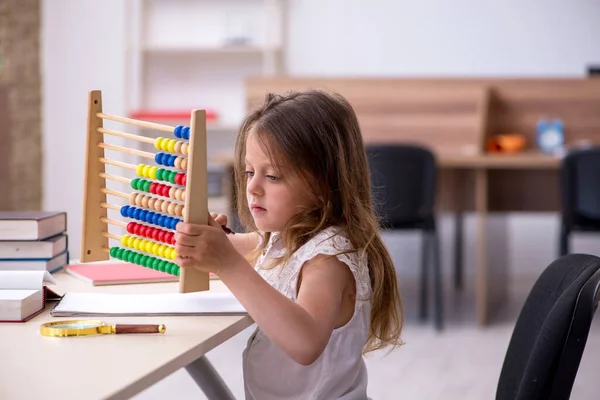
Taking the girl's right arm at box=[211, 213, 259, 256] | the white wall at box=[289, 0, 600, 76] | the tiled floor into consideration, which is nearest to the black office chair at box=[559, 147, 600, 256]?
the tiled floor

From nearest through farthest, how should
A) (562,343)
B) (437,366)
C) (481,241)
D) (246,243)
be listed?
1. (562,343)
2. (246,243)
3. (437,366)
4. (481,241)

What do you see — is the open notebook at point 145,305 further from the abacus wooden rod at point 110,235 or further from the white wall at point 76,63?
the white wall at point 76,63

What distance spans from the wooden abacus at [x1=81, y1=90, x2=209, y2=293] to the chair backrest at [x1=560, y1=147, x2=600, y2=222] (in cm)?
282

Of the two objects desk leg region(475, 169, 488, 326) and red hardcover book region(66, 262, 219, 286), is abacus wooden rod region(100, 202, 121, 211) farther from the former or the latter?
desk leg region(475, 169, 488, 326)

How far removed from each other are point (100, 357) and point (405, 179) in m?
3.04

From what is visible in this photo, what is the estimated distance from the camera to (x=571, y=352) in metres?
1.04

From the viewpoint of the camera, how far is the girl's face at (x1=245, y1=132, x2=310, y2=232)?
135 cm

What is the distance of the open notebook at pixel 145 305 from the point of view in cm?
130

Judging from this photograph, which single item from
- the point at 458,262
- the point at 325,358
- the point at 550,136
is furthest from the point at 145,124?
the point at 458,262

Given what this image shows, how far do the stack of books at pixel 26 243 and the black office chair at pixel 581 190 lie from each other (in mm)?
2875

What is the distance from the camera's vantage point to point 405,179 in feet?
13.1

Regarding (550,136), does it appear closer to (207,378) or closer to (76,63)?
(76,63)

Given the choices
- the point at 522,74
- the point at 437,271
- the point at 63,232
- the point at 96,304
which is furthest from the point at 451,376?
the point at 522,74

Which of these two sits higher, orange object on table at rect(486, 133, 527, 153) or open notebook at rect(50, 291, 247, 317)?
orange object on table at rect(486, 133, 527, 153)
